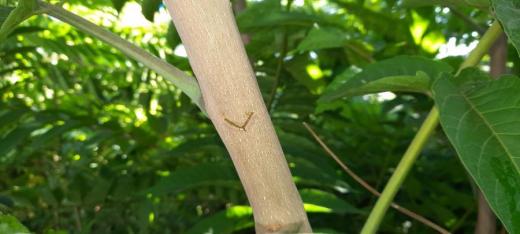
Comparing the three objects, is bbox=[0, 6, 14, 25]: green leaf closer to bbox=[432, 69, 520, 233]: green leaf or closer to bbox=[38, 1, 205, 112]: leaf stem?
bbox=[38, 1, 205, 112]: leaf stem

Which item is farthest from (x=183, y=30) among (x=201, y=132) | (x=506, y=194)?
(x=201, y=132)

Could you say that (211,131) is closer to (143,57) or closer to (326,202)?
(326,202)

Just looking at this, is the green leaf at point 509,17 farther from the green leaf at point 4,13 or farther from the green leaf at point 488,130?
the green leaf at point 4,13

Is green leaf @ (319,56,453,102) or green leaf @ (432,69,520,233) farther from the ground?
green leaf @ (319,56,453,102)

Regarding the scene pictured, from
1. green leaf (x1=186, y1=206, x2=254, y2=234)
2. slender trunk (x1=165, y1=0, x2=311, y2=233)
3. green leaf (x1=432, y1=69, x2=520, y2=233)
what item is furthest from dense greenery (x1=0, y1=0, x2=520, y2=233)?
slender trunk (x1=165, y1=0, x2=311, y2=233)

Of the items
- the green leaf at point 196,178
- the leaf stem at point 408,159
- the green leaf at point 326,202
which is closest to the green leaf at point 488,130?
the leaf stem at point 408,159

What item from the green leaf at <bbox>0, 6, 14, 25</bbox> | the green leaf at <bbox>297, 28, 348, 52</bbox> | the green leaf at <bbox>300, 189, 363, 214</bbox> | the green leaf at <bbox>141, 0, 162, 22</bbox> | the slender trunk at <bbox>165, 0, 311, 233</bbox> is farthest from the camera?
the green leaf at <bbox>297, 28, 348, 52</bbox>

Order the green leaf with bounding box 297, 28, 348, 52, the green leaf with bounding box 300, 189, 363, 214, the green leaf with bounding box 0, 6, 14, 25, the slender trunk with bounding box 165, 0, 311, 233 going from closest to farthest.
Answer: the slender trunk with bounding box 165, 0, 311, 233 → the green leaf with bounding box 0, 6, 14, 25 → the green leaf with bounding box 300, 189, 363, 214 → the green leaf with bounding box 297, 28, 348, 52
